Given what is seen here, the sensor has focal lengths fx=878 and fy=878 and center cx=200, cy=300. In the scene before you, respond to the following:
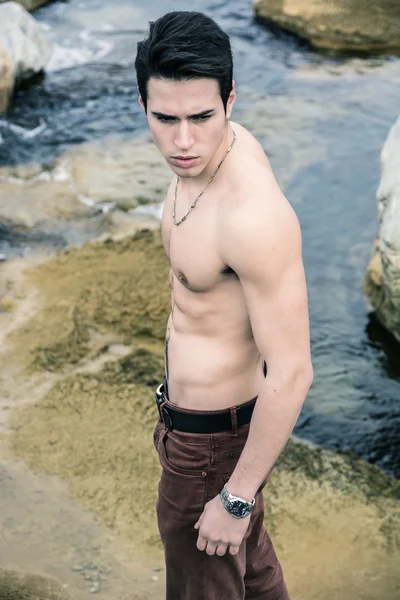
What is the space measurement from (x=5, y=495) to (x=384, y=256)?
2409 mm

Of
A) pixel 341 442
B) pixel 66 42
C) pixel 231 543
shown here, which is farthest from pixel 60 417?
pixel 66 42

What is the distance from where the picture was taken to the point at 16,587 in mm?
3621

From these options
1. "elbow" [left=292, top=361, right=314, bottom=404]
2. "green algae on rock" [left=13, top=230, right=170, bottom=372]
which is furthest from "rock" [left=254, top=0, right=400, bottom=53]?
"elbow" [left=292, top=361, right=314, bottom=404]

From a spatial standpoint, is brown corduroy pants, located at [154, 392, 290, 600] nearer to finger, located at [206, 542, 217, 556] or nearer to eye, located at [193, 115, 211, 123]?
finger, located at [206, 542, 217, 556]

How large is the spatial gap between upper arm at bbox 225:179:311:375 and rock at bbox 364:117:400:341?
8.66ft

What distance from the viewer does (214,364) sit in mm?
2654

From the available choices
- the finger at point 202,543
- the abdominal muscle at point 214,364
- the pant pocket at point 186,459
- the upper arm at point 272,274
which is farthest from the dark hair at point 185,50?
the finger at point 202,543

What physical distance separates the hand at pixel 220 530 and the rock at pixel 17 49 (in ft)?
24.5

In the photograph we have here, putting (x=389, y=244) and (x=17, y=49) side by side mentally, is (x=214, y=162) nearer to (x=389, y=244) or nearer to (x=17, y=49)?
(x=389, y=244)

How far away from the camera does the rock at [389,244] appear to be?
192 inches

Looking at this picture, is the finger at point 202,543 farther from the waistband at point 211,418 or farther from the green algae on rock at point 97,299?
the green algae on rock at point 97,299

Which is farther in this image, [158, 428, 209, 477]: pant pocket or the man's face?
[158, 428, 209, 477]: pant pocket

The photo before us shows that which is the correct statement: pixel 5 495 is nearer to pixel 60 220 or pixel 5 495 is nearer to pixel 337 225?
pixel 60 220

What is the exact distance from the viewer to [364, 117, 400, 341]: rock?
16.0ft
